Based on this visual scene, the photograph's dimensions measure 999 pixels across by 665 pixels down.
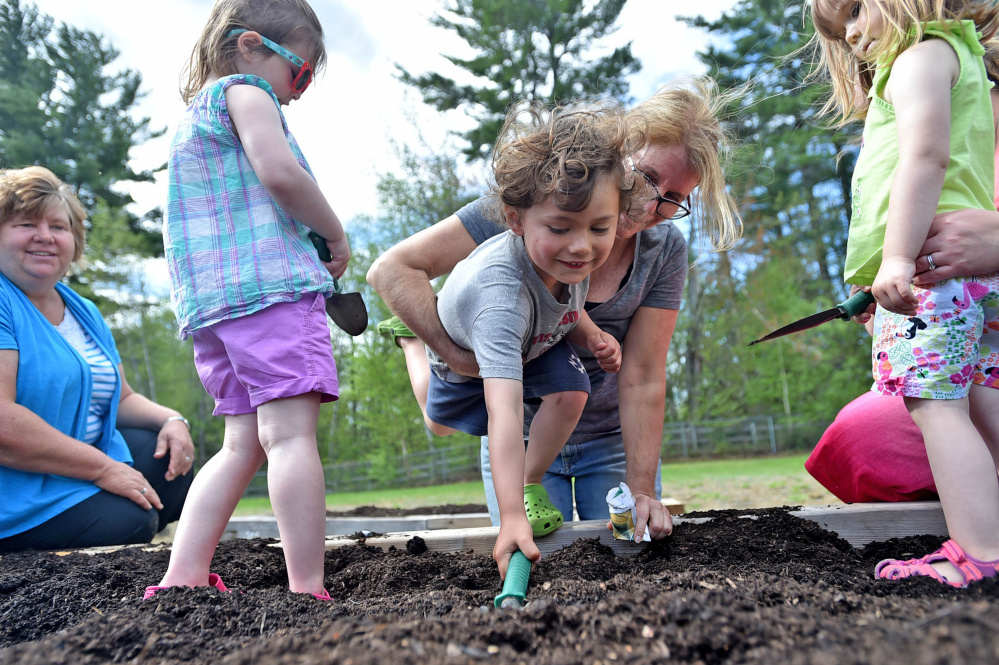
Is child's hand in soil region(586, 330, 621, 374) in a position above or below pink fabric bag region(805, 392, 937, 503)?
above

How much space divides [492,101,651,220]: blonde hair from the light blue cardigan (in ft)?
7.24

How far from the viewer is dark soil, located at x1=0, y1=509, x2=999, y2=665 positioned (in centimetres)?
96

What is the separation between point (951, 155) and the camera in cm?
190

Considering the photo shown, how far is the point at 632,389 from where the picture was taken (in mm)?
2770

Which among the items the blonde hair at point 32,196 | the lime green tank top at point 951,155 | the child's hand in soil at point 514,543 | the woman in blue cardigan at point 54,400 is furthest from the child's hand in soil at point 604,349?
the blonde hair at point 32,196

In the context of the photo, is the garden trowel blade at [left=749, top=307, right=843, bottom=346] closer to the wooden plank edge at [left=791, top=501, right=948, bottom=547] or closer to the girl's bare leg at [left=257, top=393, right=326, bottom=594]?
the wooden plank edge at [left=791, top=501, right=948, bottom=547]

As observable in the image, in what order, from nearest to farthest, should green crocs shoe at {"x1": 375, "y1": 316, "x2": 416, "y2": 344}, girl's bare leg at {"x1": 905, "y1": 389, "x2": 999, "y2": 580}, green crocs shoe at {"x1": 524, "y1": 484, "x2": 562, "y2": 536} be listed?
1. girl's bare leg at {"x1": 905, "y1": 389, "x2": 999, "y2": 580}
2. green crocs shoe at {"x1": 524, "y1": 484, "x2": 562, "y2": 536}
3. green crocs shoe at {"x1": 375, "y1": 316, "x2": 416, "y2": 344}

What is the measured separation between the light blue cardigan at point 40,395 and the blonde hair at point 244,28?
1544 millimetres

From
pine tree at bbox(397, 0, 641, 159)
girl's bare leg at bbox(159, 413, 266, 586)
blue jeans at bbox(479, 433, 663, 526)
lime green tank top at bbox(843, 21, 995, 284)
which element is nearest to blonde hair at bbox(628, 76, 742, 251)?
lime green tank top at bbox(843, 21, 995, 284)

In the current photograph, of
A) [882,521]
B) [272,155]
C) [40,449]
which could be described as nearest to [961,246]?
[882,521]

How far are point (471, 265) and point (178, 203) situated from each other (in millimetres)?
933

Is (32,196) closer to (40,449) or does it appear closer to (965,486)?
(40,449)

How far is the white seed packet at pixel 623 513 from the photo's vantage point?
6.98 feet

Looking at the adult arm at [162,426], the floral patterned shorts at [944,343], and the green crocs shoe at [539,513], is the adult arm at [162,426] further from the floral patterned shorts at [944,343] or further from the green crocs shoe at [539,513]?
the floral patterned shorts at [944,343]
